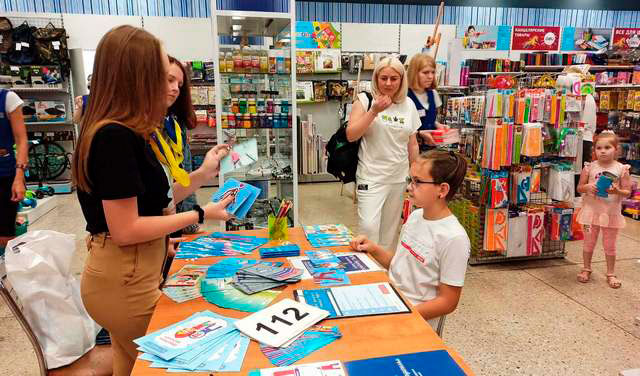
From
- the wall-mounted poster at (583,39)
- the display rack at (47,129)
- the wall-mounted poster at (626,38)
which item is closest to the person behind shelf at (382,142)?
the display rack at (47,129)

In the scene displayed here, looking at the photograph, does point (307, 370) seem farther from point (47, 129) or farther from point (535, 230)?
point (47, 129)

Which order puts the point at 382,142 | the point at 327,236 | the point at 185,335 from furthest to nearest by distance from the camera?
the point at 382,142, the point at 327,236, the point at 185,335

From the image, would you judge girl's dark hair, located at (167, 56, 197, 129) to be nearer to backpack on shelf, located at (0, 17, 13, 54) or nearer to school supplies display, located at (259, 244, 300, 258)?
school supplies display, located at (259, 244, 300, 258)

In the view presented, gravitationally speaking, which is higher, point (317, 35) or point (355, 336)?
point (317, 35)

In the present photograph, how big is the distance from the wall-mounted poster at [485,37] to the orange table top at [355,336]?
762 cm

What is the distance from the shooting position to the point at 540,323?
9.50 ft

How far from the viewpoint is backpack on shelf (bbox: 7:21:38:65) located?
21.2 ft

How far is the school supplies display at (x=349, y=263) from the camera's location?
5.41ft

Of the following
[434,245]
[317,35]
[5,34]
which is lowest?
[434,245]

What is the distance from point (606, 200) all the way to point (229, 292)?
330 cm

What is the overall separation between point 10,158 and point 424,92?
126 inches

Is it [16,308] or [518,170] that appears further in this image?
[518,170]

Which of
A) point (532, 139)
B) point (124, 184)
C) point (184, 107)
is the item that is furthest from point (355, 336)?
point (532, 139)

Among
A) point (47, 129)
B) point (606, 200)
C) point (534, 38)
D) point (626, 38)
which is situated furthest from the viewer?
point (626, 38)
